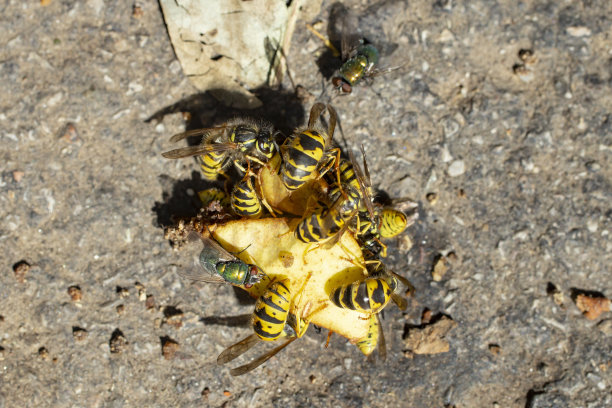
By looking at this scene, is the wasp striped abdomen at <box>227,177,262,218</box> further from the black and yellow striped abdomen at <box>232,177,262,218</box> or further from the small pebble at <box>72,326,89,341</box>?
the small pebble at <box>72,326,89,341</box>

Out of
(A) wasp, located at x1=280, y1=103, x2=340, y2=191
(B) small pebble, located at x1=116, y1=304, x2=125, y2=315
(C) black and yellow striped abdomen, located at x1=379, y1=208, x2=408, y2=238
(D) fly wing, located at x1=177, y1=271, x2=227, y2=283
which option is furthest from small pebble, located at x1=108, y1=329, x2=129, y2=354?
(C) black and yellow striped abdomen, located at x1=379, y1=208, x2=408, y2=238

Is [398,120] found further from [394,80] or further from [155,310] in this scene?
[155,310]

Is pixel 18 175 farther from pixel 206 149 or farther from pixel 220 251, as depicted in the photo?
pixel 220 251

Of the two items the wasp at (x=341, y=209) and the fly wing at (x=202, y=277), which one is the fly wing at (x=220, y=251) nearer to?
the fly wing at (x=202, y=277)

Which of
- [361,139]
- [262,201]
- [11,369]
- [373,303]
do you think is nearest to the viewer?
[373,303]

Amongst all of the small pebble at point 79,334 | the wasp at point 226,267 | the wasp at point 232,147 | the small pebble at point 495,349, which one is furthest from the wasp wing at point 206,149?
the small pebble at point 495,349

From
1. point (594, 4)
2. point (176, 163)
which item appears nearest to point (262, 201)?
point (176, 163)
